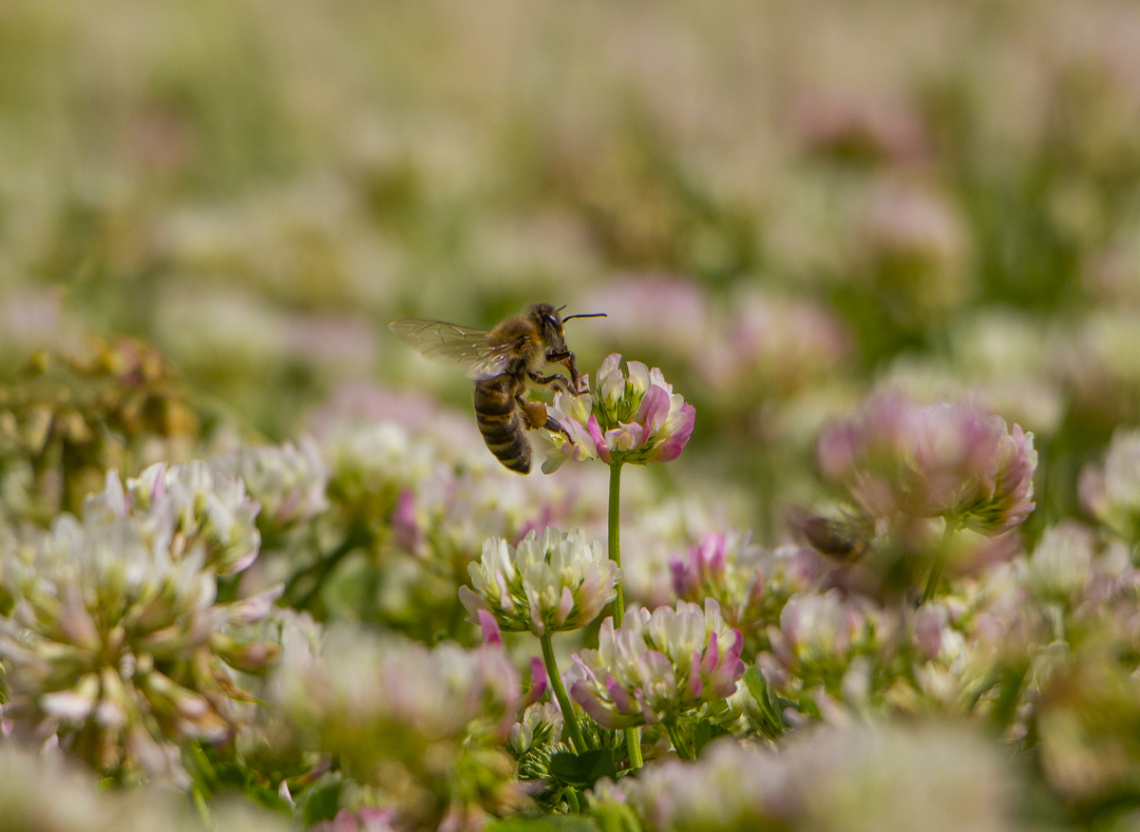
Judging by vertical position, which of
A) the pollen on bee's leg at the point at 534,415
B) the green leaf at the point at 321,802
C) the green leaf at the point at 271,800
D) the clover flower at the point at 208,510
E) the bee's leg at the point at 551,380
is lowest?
the green leaf at the point at 271,800

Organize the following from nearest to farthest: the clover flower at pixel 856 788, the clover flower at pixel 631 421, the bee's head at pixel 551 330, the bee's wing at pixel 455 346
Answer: the clover flower at pixel 856 788
the clover flower at pixel 631 421
the bee's wing at pixel 455 346
the bee's head at pixel 551 330

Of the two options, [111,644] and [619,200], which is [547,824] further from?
[619,200]

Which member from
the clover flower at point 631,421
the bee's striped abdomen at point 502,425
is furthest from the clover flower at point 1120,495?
the bee's striped abdomen at point 502,425

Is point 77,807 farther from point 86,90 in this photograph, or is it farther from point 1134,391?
point 86,90

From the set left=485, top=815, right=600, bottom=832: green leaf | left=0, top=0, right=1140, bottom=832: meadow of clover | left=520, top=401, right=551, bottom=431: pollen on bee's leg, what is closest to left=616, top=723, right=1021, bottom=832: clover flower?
left=0, top=0, right=1140, bottom=832: meadow of clover

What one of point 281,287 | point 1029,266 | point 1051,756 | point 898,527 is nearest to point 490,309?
point 281,287

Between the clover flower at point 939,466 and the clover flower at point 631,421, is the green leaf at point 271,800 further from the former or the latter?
the clover flower at point 939,466

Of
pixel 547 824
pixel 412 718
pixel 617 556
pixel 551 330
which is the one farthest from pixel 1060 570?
pixel 551 330
